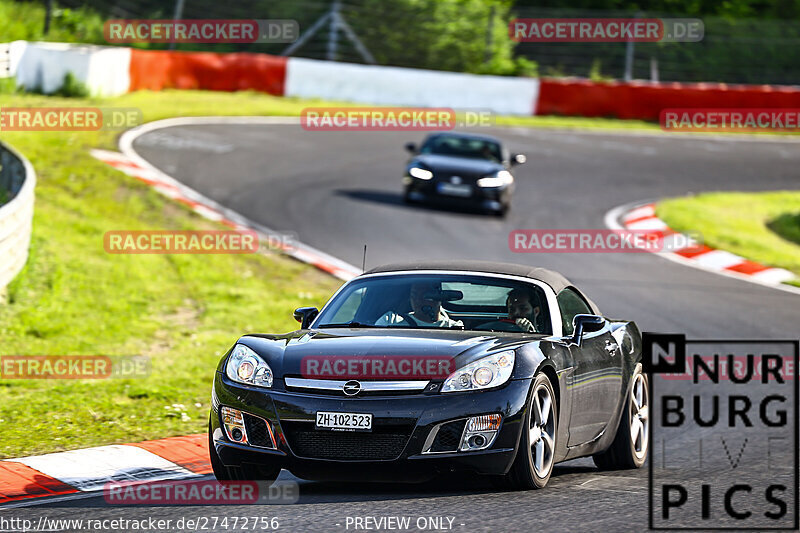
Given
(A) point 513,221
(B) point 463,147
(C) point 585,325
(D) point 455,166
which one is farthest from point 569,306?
(B) point 463,147

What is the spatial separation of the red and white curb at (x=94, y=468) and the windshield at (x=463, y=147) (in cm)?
1283

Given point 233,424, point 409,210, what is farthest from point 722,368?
point 409,210

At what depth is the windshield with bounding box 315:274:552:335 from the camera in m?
7.53

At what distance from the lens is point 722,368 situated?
11.8m

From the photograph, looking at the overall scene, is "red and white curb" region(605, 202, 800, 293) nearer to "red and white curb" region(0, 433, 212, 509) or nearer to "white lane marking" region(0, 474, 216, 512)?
"red and white curb" region(0, 433, 212, 509)

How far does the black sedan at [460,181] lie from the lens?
20.0 m

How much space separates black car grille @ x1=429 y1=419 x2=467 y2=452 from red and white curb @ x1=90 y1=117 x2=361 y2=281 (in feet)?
29.3

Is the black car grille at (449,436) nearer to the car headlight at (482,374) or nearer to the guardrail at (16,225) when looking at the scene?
the car headlight at (482,374)

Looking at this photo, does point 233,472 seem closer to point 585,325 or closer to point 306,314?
point 306,314

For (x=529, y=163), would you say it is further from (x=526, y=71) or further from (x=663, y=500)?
(x=663, y=500)

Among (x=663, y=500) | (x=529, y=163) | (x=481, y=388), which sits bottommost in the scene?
(x=529, y=163)

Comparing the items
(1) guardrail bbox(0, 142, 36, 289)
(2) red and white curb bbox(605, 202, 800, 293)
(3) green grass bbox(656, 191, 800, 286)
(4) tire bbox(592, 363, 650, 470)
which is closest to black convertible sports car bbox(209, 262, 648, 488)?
(4) tire bbox(592, 363, 650, 470)

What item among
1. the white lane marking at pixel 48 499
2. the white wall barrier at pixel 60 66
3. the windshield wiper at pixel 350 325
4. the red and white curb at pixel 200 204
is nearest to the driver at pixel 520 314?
the windshield wiper at pixel 350 325

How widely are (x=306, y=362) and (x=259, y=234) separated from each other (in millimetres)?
10793
